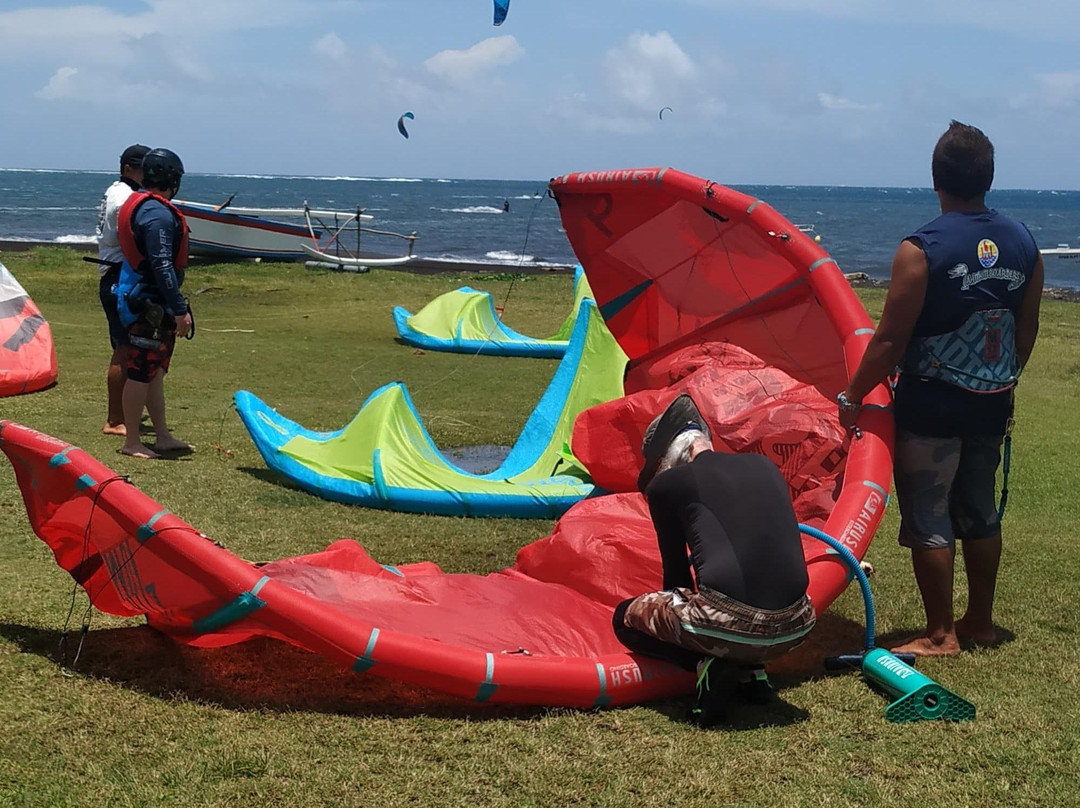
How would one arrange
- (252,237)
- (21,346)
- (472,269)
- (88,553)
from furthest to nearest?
(472,269) → (252,237) → (21,346) → (88,553)

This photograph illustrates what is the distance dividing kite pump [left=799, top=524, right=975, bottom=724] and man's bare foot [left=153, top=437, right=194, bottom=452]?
16.7ft

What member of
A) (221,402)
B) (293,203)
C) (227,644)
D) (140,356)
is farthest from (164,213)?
(293,203)

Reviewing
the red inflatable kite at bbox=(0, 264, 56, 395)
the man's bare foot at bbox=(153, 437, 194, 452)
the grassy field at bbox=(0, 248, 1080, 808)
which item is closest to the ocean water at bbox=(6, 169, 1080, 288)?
the red inflatable kite at bbox=(0, 264, 56, 395)

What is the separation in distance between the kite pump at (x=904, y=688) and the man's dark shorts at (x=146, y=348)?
494 cm

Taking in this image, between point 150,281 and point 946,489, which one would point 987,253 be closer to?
point 946,489

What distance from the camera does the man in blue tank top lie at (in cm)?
441

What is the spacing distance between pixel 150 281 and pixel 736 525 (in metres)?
5.03

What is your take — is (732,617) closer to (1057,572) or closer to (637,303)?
(1057,572)

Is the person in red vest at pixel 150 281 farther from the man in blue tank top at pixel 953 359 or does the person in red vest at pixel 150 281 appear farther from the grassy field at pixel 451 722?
the man in blue tank top at pixel 953 359

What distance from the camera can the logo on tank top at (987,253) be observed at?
4.39 metres

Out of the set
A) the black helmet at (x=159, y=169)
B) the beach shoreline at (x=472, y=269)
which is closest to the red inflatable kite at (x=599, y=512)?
the black helmet at (x=159, y=169)

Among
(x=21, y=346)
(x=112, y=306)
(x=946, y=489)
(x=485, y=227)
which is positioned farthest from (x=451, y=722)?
(x=485, y=227)

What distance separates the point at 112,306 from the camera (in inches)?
312

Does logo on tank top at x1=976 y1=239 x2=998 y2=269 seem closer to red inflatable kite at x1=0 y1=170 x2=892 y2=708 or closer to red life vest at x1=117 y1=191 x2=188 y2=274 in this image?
red inflatable kite at x1=0 y1=170 x2=892 y2=708
